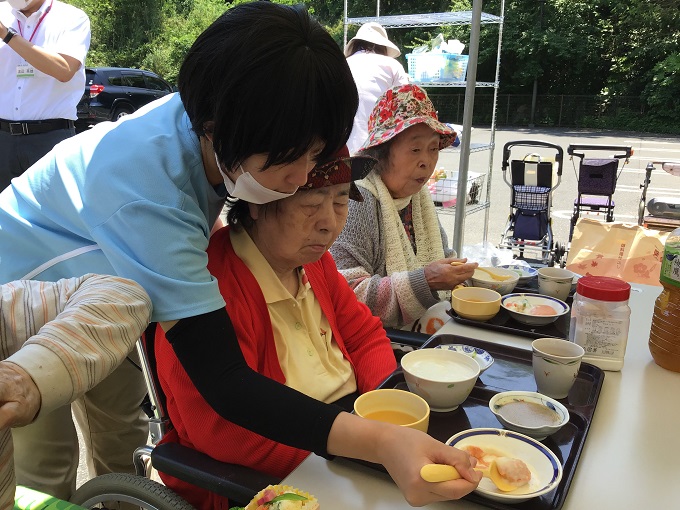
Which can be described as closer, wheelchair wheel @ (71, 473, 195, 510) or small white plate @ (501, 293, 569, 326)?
wheelchair wheel @ (71, 473, 195, 510)

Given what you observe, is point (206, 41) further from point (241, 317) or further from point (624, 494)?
point (624, 494)

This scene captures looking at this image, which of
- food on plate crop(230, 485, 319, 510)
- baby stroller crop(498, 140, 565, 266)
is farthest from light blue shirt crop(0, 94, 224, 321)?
baby stroller crop(498, 140, 565, 266)

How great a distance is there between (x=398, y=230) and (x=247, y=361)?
3.62 feet

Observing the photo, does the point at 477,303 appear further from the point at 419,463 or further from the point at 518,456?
the point at 419,463

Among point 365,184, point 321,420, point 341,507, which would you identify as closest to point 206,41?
point 321,420

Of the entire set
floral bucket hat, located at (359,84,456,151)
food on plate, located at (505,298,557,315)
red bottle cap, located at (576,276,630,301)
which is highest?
floral bucket hat, located at (359,84,456,151)

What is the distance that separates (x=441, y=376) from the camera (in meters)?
1.23

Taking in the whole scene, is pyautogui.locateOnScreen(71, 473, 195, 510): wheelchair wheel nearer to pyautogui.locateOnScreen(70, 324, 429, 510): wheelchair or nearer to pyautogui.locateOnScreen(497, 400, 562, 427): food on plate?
pyautogui.locateOnScreen(70, 324, 429, 510): wheelchair

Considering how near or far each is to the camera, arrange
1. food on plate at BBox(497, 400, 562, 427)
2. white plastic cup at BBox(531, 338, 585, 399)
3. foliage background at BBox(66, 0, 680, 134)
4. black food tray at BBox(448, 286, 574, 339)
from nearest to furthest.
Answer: food on plate at BBox(497, 400, 562, 427), white plastic cup at BBox(531, 338, 585, 399), black food tray at BBox(448, 286, 574, 339), foliage background at BBox(66, 0, 680, 134)

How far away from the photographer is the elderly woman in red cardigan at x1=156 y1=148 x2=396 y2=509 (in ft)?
3.82

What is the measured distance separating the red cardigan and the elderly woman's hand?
0.35m

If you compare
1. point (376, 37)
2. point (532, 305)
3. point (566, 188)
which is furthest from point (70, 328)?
point (566, 188)

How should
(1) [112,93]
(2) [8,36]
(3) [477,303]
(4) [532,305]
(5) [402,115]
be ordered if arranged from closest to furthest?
(3) [477,303]
(4) [532,305]
(5) [402,115]
(2) [8,36]
(1) [112,93]

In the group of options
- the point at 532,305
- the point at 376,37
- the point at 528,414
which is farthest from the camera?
the point at 376,37
